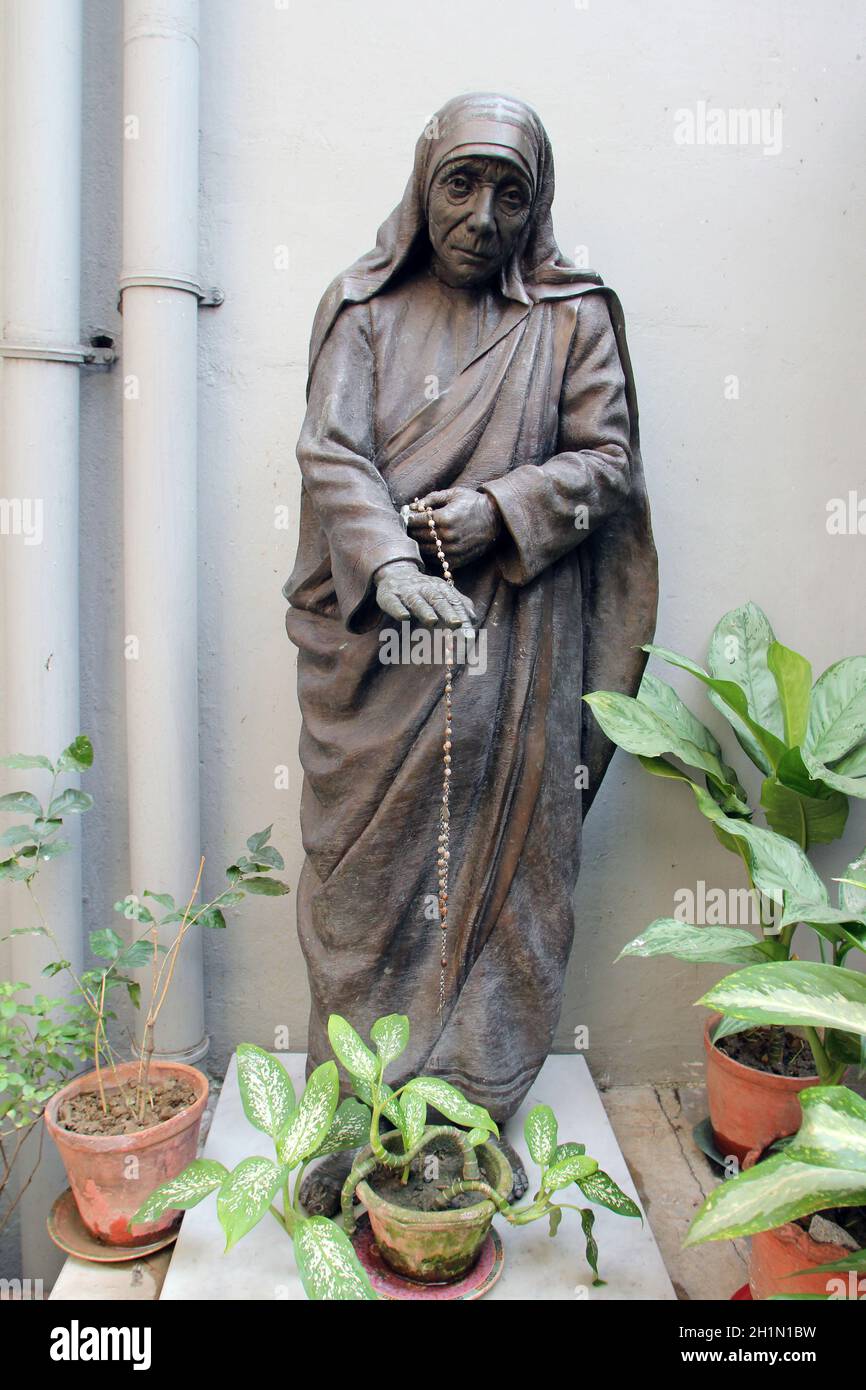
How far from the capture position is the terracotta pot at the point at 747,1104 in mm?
2365

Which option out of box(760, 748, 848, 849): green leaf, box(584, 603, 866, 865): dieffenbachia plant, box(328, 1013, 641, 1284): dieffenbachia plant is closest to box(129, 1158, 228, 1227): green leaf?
box(328, 1013, 641, 1284): dieffenbachia plant

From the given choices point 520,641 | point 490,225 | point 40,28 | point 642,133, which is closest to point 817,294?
point 642,133

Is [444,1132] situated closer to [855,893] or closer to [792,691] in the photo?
[855,893]

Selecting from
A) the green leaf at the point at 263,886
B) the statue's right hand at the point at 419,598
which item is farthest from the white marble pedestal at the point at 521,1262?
the statue's right hand at the point at 419,598

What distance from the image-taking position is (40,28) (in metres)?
2.46

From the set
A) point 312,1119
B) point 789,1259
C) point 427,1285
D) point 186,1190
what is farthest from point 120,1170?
point 789,1259

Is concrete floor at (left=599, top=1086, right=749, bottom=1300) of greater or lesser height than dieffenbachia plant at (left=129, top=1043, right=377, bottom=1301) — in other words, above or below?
below

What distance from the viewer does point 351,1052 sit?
6.32 feet

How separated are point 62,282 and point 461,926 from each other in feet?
5.61

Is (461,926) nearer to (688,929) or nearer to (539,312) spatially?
(688,929)

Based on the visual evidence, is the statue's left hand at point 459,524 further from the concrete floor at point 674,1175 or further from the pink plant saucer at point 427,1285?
the concrete floor at point 674,1175

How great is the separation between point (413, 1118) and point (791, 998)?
69cm

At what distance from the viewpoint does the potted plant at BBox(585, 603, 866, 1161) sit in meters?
2.32

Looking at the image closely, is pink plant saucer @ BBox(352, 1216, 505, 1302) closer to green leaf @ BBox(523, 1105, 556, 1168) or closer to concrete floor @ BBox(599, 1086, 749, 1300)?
green leaf @ BBox(523, 1105, 556, 1168)
